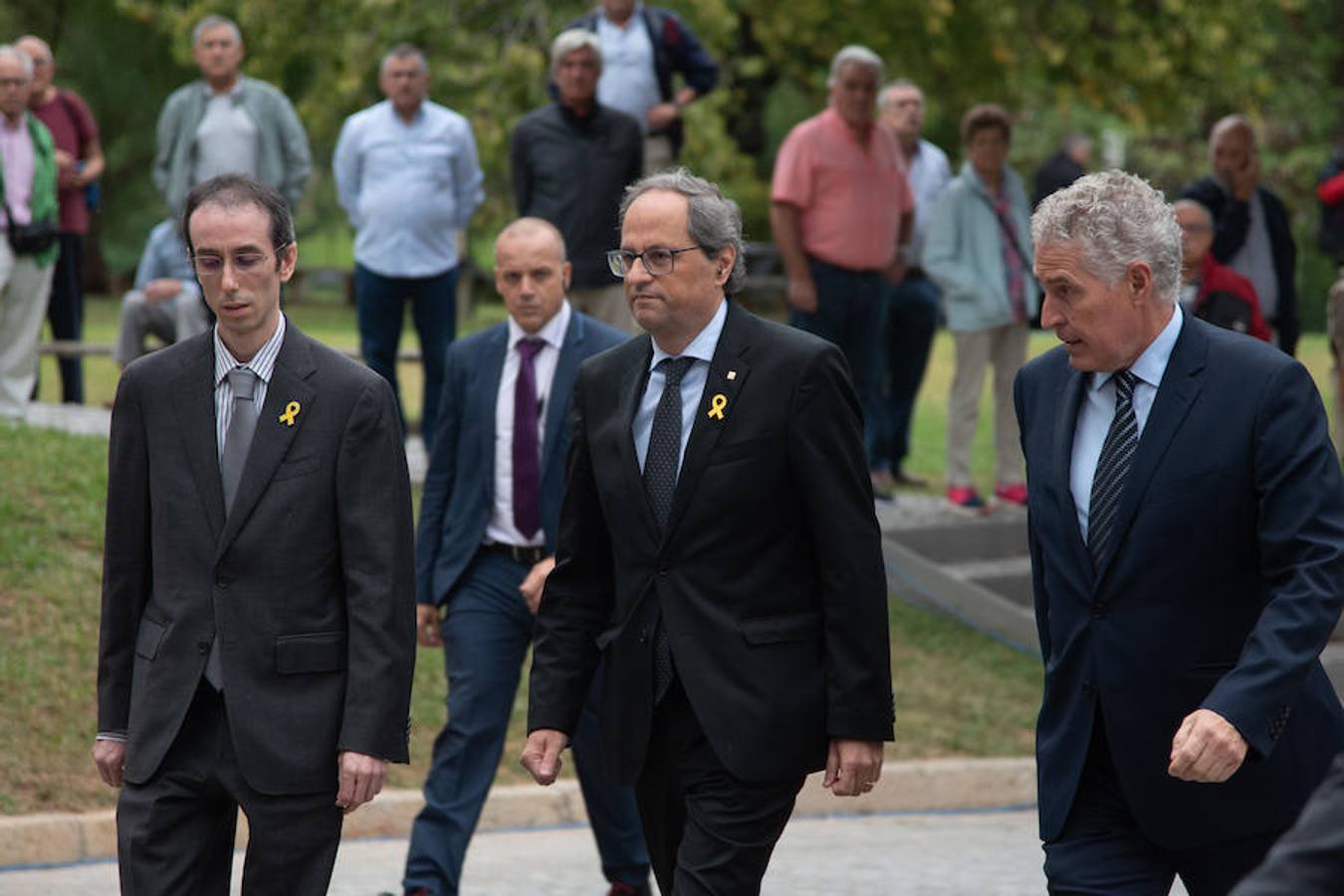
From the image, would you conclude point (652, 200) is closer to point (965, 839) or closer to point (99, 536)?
point (965, 839)

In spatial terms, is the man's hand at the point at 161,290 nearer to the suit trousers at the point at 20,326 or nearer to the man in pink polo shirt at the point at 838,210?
the suit trousers at the point at 20,326

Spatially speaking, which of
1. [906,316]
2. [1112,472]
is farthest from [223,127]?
[1112,472]

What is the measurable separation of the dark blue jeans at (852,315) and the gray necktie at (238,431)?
7712 millimetres

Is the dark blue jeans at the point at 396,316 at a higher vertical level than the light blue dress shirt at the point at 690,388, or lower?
lower

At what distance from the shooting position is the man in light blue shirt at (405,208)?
1327 cm

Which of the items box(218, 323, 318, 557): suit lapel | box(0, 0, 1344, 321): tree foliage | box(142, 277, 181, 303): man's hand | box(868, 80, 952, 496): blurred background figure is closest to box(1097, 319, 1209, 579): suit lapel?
box(218, 323, 318, 557): suit lapel

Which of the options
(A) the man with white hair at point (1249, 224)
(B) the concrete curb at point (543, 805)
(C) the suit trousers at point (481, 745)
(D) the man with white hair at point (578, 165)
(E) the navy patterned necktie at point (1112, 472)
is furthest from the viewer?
→ (A) the man with white hair at point (1249, 224)

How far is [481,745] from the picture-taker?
7723 millimetres

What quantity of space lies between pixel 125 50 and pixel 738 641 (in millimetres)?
33742

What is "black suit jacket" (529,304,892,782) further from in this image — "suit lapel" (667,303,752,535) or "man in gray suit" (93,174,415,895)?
"man in gray suit" (93,174,415,895)

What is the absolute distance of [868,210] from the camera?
43.2ft

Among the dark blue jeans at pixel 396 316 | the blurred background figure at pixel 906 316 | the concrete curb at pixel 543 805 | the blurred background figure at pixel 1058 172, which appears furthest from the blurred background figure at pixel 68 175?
the concrete curb at pixel 543 805

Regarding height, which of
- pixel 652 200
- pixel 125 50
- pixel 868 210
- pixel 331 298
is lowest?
pixel 331 298

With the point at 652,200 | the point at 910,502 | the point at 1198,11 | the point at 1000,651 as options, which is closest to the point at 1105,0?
the point at 1198,11
